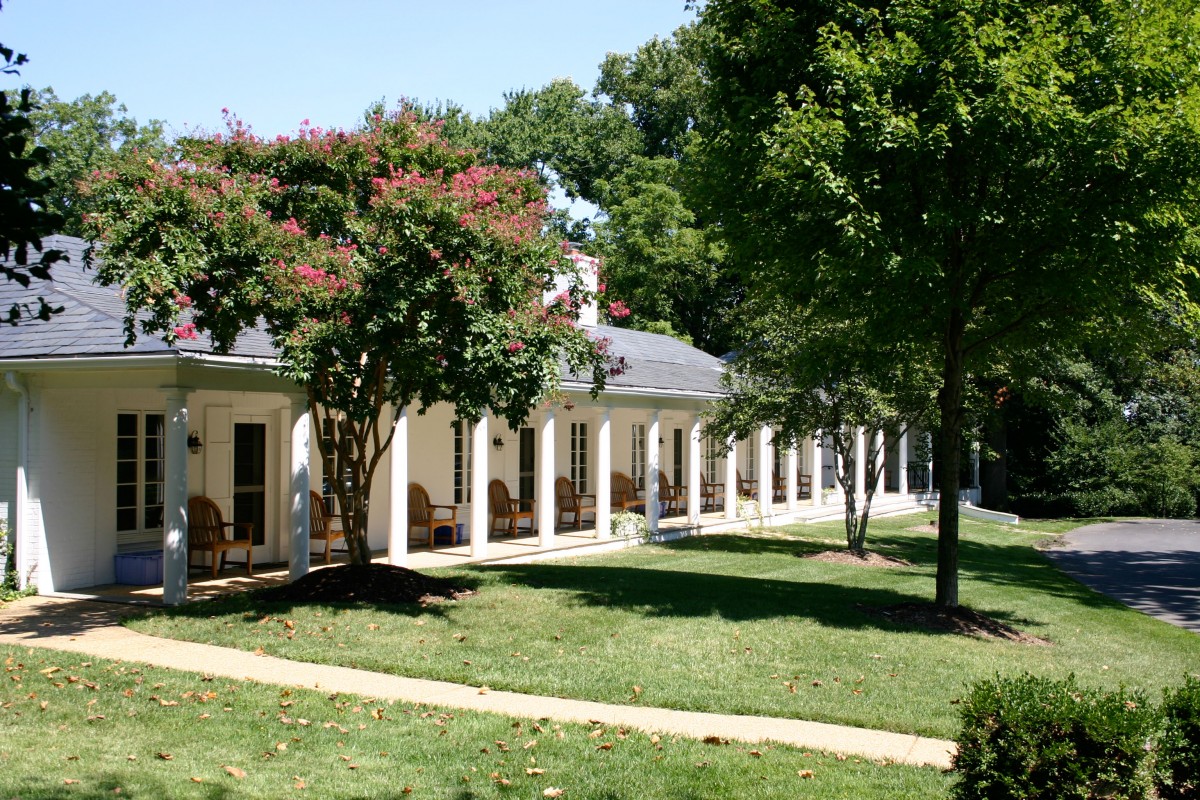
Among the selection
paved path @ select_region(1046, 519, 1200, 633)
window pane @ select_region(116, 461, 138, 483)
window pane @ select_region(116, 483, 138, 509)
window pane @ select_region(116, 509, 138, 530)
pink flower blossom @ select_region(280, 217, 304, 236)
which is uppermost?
pink flower blossom @ select_region(280, 217, 304, 236)

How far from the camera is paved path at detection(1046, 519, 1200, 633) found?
15.9 metres

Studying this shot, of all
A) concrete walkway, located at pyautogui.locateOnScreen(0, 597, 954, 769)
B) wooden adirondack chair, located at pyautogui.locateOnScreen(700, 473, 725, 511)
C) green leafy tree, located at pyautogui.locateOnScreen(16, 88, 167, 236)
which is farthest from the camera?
green leafy tree, located at pyautogui.locateOnScreen(16, 88, 167, 236)

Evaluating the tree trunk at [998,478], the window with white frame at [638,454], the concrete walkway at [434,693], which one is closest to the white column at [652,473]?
the window with white frame at [638,454]

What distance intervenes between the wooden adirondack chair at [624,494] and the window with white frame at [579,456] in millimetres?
755

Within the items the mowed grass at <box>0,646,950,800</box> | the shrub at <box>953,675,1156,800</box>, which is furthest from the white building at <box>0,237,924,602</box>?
the shrub at <box>953,675,1156,800</box>

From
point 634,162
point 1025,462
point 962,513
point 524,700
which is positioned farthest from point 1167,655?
point 634,162

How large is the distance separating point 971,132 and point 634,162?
1313 inches

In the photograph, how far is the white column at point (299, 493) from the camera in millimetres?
12953

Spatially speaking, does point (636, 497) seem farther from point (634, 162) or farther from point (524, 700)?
point (634, 162)

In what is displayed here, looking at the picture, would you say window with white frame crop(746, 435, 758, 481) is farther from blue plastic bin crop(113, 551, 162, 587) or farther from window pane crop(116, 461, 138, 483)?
blue plastic bin crop(113, 551, 162, 587)

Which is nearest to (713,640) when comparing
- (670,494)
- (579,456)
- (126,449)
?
(126,449)

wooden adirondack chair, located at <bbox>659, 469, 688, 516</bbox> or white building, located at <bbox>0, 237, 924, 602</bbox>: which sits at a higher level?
white building, located at <bbox>0, 237, 924, 602</bbox>

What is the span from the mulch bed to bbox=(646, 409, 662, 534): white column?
3218 millimetres

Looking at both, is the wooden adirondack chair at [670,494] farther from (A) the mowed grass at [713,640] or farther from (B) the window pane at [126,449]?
(B) the window pane at [126,449]
